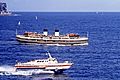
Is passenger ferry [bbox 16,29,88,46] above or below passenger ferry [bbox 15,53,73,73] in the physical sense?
above

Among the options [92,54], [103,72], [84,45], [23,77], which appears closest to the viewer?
[23,77]

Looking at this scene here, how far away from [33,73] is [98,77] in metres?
13.4

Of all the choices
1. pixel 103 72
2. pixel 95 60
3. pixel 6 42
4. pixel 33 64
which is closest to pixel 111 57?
pixel 95 60

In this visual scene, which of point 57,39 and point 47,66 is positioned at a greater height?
point 57,39

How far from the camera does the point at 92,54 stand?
158 meters

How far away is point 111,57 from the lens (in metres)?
150

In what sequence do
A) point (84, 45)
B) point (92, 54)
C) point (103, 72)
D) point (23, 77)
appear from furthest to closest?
1. point (84, 45)
2. point (92, 54)
3. point (103, 72)
4. point (23, 77)

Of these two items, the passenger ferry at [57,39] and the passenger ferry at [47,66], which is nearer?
the passenger ferry at [47,66]

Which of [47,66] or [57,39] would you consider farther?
[57,39]

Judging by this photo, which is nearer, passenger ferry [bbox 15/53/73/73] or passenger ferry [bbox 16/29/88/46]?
passenger ferry [bbox 15/53/73/73]

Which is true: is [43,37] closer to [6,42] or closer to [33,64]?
[6,42]

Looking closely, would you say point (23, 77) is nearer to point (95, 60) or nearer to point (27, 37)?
point (95, 60)

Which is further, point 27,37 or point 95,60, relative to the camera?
point 27,37

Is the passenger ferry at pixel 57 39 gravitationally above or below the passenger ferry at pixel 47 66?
above
